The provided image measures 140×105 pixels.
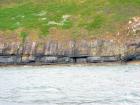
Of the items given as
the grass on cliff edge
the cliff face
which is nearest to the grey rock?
the cliff face

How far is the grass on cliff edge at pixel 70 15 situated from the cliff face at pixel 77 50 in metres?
3.02

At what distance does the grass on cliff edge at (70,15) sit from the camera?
263 ft

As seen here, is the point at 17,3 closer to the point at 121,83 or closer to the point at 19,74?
the point at 19,74

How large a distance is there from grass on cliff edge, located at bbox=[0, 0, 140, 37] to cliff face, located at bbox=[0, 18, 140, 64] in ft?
9.92

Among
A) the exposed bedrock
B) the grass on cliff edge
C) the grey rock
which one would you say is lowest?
the grey rock

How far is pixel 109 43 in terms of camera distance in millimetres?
73938

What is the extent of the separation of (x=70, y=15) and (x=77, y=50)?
43.1 ft

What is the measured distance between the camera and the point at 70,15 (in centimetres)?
8550

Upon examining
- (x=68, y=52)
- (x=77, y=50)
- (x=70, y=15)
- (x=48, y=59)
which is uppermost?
(x=70, y=15)

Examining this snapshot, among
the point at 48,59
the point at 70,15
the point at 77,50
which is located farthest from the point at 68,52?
the point at 70,15

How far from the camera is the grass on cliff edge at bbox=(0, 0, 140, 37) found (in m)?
80.2

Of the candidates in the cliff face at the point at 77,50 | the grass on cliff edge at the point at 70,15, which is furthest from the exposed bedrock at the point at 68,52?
the grass on cliff edge at the point at 70,15

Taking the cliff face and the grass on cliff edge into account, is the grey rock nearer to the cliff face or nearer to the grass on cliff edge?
the cliff face

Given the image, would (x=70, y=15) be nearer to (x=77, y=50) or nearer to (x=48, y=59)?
(x=77, y=50)
